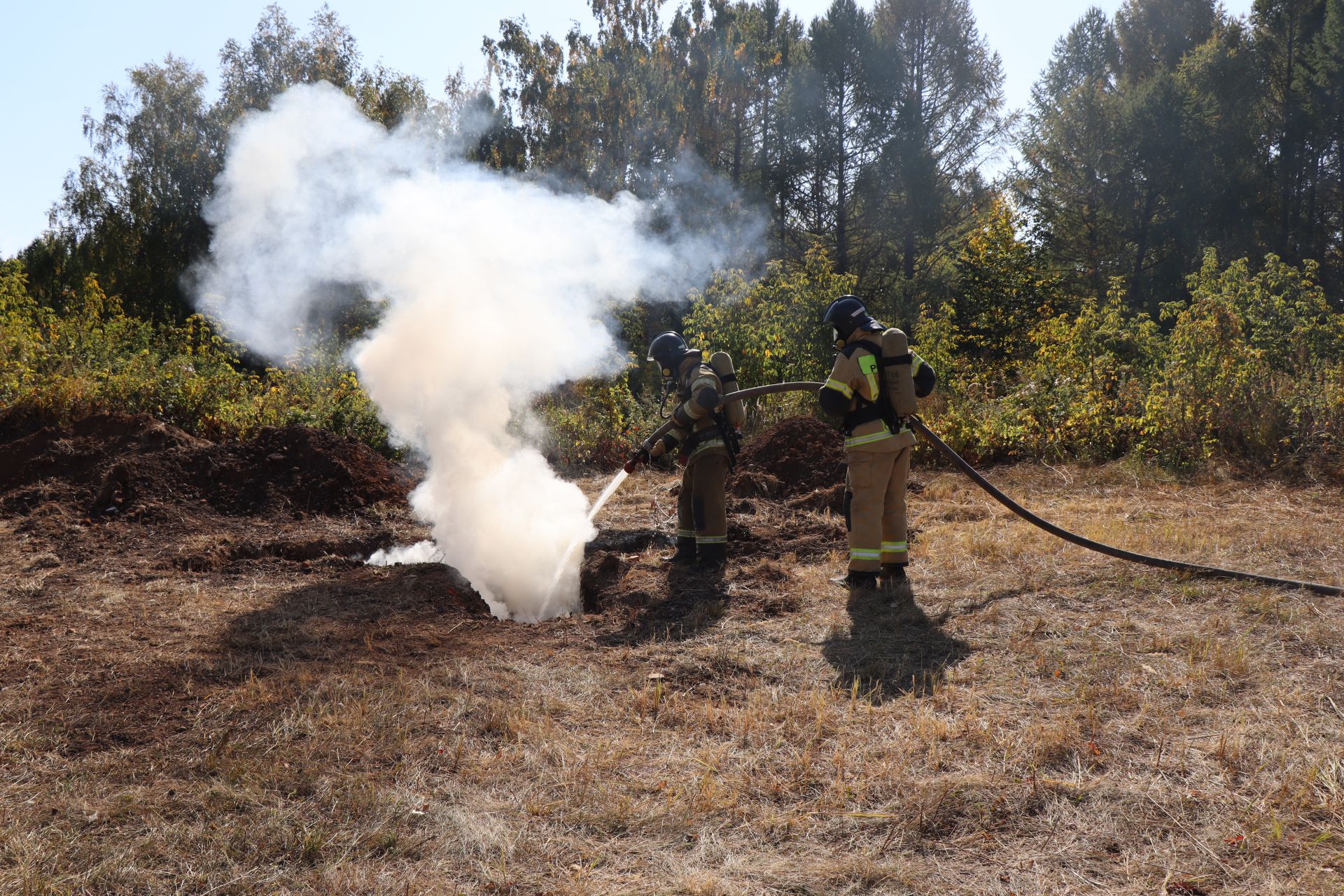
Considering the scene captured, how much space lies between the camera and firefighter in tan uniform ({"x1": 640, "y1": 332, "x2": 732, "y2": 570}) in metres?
7.10

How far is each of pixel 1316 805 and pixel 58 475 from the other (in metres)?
10.9

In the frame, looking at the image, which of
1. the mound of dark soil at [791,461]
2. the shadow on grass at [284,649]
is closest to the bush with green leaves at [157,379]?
the mound of dark soil at [791,461]

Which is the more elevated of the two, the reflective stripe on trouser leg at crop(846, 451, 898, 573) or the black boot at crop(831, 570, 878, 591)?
the reflective stripe on trouser leg at crop(846, 451, 898, 573)

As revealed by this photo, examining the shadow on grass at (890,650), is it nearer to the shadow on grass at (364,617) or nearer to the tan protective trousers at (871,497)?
the tan protective trousers at (871,497)

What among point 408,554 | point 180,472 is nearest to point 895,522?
point 408,554

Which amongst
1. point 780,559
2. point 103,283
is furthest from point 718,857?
point 103,283

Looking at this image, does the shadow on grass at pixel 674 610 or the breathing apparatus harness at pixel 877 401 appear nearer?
the shadow on grass at pixel 674 610

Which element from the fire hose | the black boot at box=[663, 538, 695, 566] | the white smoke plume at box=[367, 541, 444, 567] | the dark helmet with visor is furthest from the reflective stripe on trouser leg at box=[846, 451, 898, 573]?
the white smoke plume at box=[367, 541, 444, 567]

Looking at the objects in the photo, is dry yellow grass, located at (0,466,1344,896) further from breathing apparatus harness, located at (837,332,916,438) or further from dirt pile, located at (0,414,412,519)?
dirt pile, located at (0,414,412,519)

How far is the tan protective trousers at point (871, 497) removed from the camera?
616 cm

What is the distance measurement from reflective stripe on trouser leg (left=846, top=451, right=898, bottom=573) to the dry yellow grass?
0.30 m

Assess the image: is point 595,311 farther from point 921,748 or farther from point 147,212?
point 147,212

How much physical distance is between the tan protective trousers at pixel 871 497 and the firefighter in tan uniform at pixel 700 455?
122cm

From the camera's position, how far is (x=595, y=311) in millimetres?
9656
